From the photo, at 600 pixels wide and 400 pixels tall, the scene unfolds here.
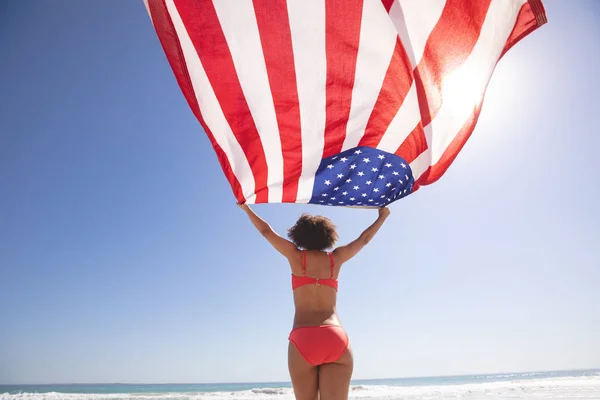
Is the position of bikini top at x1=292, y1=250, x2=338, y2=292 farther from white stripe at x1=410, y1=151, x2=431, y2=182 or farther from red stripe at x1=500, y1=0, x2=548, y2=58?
red stripe at x1=500, y1=0, x2=548, y2=58

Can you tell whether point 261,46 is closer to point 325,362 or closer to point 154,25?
point 154,25

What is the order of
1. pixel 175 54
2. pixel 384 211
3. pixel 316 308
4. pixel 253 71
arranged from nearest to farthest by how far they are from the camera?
pixel 175 54
pixel 253 71
pixel 316 308
pixel 384 211

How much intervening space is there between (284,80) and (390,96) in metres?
0.68

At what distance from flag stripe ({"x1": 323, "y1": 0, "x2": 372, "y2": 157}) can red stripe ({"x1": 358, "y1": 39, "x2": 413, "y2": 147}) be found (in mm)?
182

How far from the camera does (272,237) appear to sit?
2566 mm

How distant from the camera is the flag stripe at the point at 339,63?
229 centimetres

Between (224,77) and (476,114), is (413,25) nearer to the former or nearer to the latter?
(476,114)

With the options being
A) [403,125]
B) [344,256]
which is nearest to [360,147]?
[403,125]

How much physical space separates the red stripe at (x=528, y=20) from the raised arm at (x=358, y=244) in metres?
1.41

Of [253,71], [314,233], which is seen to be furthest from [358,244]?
[253,71]

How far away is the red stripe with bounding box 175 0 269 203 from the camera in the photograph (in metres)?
2.19

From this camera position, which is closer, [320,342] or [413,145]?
[320,342]

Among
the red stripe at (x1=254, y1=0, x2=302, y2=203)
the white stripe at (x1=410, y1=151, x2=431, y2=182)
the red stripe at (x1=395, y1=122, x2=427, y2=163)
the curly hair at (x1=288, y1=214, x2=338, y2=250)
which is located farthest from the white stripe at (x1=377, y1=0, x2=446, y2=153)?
the curly hair at (x1=288, y1=214, x2=338, y2=250)

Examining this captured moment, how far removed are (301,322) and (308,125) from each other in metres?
1.22
